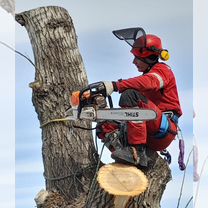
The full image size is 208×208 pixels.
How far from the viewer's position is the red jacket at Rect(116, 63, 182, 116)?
3.05m

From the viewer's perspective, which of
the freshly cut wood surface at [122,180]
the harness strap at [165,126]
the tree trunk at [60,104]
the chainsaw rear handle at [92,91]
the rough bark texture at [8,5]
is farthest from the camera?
the rough bark texture at [8,5]

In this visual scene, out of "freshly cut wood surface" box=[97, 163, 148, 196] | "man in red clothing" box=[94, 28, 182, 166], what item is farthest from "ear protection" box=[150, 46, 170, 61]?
"freshly cut wood surface" box=[97, 163, 148, 196]

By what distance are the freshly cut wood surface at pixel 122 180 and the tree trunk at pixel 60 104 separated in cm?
40

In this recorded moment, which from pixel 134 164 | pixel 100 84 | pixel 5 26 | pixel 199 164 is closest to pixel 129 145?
pixel 134 164

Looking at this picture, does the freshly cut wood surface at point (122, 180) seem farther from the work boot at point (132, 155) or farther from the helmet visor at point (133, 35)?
the helmet visor at point (133, 35)

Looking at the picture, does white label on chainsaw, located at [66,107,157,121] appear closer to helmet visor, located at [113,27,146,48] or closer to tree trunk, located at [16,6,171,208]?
tree trunk, located at [16,6,171,208]

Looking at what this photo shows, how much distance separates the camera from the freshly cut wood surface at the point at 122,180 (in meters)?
2.90

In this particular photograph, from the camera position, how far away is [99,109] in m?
3.10

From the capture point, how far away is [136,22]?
3.87 meters

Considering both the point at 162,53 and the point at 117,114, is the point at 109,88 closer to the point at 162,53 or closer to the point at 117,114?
the point at 117,114

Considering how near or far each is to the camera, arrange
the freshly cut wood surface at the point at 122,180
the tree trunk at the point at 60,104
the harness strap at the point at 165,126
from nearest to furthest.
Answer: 1. the freshly cut wood surface at the point at 122,180
2. the harness strap at the point at 165,126
3. the tree trunk at the point at 60,104

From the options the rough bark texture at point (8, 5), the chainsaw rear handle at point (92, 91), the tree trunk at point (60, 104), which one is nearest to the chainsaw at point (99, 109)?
the chainsaw rear handle at point (92, 91)

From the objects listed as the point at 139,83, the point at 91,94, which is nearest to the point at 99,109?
the point at 91,94

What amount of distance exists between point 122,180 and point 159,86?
49 centimetres
